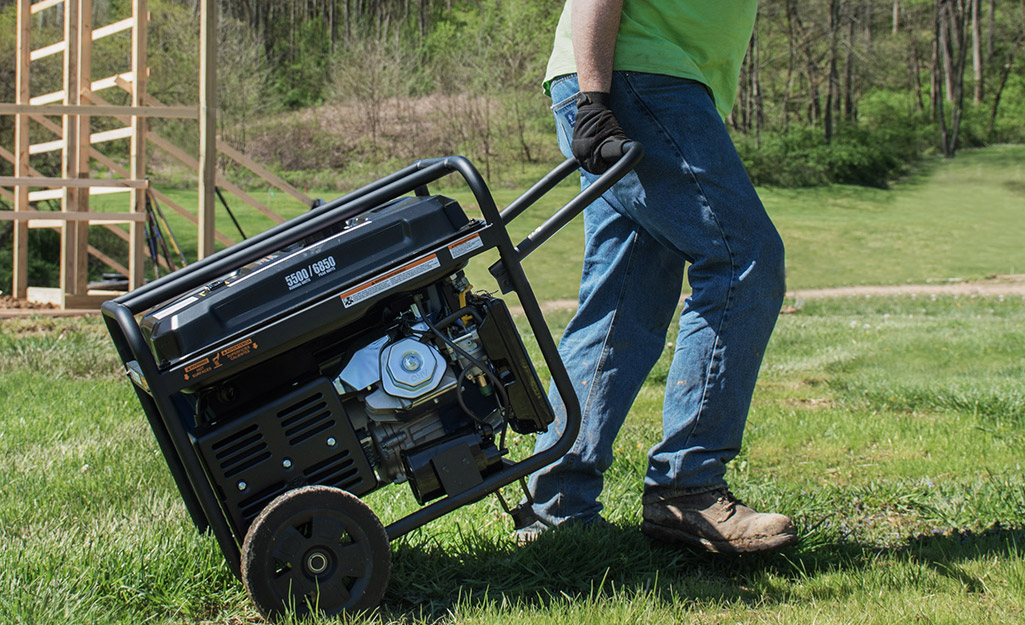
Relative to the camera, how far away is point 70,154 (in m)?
9.21

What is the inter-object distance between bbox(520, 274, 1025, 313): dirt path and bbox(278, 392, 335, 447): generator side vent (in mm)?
10604

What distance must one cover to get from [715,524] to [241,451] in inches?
43.3

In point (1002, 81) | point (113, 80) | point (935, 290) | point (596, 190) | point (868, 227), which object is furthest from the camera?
point (1002, 81)

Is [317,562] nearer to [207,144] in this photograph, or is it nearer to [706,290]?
[706,290]

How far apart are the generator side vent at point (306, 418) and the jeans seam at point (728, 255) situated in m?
0.87

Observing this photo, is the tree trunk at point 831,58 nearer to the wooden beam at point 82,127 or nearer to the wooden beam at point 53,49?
the wooden beam at point 53,49

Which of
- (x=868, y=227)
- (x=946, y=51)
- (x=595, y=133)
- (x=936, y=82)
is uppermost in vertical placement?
(x=595, y=133)

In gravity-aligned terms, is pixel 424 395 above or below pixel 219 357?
below

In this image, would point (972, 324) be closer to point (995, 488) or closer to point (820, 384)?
point (820, 384)

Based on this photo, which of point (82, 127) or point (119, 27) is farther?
point (82, 127)

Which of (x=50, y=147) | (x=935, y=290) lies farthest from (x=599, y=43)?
(x=935, y=290)

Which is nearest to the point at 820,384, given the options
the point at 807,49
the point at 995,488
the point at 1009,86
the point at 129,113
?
the point at 995,488

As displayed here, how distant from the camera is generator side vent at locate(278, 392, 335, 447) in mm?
1963

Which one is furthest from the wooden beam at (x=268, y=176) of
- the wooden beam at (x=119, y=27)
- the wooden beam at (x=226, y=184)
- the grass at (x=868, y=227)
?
the grass at (x=868, y=227)
